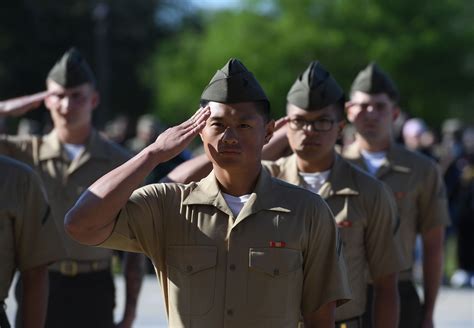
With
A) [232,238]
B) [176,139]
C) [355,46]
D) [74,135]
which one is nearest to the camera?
[176,139]

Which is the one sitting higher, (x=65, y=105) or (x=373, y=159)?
(x=65, y=105)

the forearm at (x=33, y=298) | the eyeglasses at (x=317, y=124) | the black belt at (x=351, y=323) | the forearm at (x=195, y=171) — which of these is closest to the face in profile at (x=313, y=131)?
the eyeglasses at (x=317, y=124)

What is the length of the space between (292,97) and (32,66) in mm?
38849

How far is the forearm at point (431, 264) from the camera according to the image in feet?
25.2

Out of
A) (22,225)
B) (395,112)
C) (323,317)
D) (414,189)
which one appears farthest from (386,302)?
(395,112)

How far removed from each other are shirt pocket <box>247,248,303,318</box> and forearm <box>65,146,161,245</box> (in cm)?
57

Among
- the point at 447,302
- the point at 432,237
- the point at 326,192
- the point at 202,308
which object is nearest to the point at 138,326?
the point at 447,302

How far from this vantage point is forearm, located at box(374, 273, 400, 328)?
6023 millimetres

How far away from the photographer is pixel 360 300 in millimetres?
6227

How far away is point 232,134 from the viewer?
465 centimetres

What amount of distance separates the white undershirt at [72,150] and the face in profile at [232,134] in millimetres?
3317

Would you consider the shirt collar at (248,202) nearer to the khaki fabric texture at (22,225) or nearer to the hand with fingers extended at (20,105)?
the khaki fabric texture at (22,225)

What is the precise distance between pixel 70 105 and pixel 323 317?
358 cm

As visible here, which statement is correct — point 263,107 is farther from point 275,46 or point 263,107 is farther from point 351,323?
point 275,46
